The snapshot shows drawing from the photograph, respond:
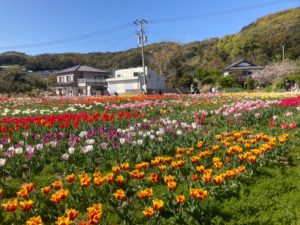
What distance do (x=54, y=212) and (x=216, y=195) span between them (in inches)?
95.9

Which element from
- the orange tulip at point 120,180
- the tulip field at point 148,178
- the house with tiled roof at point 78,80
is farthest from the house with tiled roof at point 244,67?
the orange tulip at point 120,180

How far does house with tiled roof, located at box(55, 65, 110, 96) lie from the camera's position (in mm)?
86488

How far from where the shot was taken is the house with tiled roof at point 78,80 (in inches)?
3405

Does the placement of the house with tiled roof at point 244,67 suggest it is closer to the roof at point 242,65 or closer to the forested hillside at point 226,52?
the roof at point 242,65

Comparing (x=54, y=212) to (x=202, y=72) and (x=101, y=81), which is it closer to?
(x=202, y=72)

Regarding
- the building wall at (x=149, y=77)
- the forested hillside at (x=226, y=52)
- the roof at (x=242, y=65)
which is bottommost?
the building wall at (x=149, y=77)

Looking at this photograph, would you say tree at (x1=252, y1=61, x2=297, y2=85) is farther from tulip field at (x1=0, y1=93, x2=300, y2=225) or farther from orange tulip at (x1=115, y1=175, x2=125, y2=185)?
orange tulip at (x1=115, y1=175, x2=125, y2=185)

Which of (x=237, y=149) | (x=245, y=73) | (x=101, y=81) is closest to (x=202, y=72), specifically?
(x=245, y=73)

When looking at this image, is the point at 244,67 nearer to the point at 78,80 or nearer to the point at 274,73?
the point at 274,73

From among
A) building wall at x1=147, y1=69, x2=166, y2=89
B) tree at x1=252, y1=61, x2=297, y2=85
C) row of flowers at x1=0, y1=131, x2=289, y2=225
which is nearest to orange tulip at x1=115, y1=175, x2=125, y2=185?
row of flowers at x1=0, y1=131, x2=289, y2=225

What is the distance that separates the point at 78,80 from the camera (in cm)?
8762

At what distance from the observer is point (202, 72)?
68.1 meters

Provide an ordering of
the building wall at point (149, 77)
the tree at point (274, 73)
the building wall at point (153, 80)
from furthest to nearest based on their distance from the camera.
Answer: the building wall at point (153, 80)
the building wall at point (149, 77)
the tree at point (274, 73)

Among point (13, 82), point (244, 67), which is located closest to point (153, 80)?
point (244, 67)
